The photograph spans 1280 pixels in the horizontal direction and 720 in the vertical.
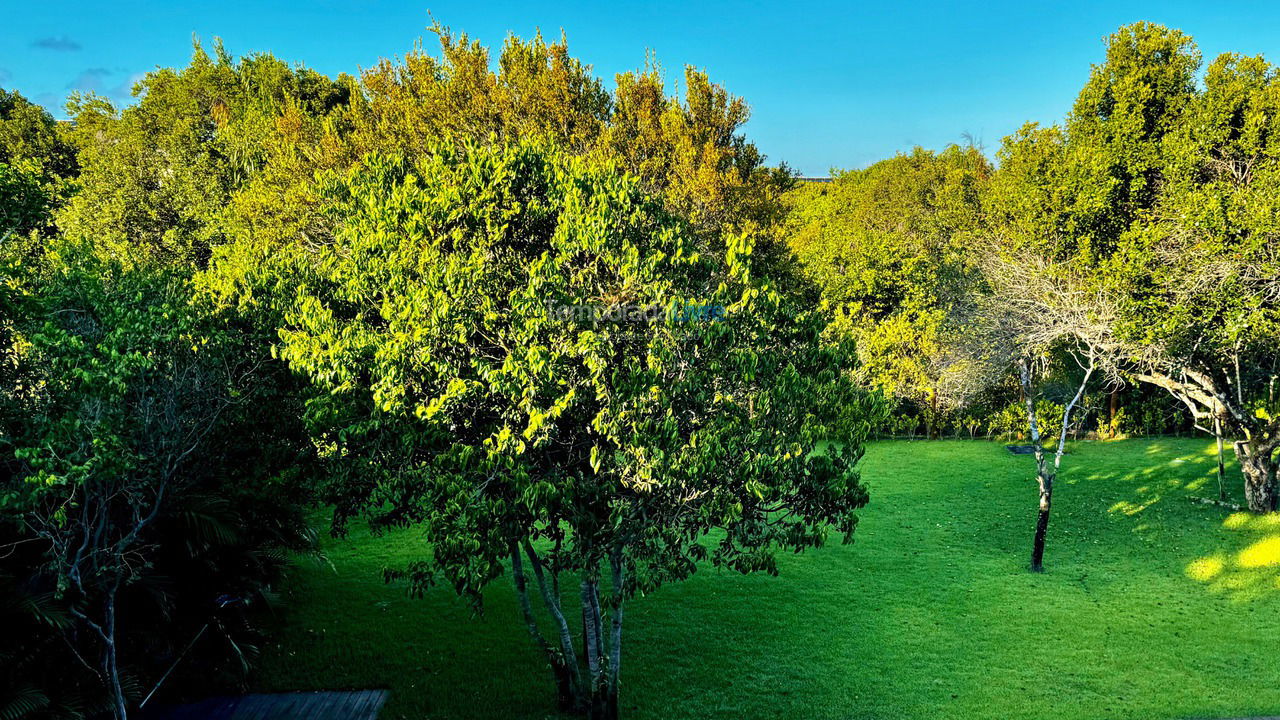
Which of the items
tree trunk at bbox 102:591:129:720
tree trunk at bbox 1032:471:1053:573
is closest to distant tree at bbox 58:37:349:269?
tree trunk at bbox 102:591:129:720

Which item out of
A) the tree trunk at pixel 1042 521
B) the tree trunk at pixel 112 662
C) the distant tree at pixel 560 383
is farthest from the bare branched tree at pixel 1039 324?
the tree trunk at pixel 112 662

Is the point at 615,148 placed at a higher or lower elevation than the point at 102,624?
higher

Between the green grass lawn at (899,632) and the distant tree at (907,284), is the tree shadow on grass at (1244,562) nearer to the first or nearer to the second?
the green grass lawn at (899,632)

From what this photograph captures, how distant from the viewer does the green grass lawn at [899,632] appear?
Answer: 978cm

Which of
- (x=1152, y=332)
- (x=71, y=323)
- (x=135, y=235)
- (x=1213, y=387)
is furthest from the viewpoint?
(x=135, y=235)

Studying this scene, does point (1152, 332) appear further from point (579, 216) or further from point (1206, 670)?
point (579, 216)

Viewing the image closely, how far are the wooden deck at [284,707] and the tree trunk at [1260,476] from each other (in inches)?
763

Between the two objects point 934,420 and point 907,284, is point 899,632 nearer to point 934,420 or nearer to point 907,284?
point 934,420

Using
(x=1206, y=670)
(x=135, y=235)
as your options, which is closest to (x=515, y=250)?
(x=1206, y=670)

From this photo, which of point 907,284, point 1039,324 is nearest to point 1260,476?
point 1039,324

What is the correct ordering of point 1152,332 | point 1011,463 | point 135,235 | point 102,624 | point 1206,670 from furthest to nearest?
point 135,235, point 1011,463, point 1152,332, point 1206,670, point 102,624

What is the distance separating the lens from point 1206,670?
10.2 meters

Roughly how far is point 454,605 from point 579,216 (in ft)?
28.4

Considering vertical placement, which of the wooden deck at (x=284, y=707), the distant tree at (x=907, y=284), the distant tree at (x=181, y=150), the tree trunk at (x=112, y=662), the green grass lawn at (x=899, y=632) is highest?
the distant tree at (x=181, y=150)
